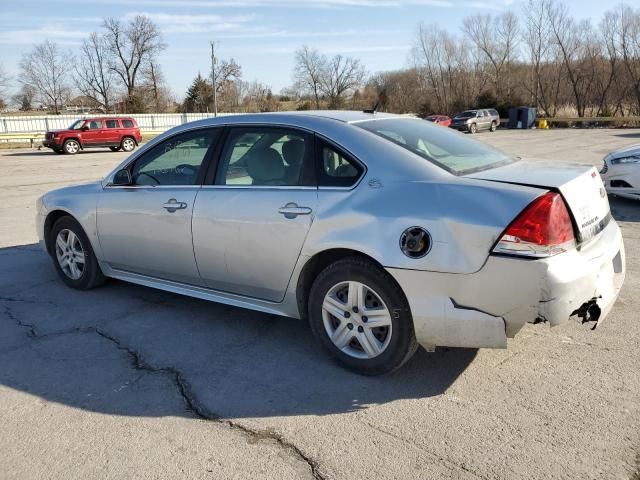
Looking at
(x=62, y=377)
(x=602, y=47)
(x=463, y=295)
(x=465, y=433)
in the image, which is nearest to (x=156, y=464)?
(x=62, y=377)

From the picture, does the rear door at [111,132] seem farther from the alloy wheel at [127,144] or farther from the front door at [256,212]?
the front door at [256,212]

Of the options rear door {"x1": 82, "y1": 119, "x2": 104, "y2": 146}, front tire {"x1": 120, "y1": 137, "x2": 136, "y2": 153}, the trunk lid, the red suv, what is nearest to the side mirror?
the trunk lid

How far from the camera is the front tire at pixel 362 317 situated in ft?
10.8

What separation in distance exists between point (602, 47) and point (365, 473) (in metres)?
60.8

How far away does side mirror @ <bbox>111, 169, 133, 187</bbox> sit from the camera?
471cm

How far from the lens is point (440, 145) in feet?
12.6

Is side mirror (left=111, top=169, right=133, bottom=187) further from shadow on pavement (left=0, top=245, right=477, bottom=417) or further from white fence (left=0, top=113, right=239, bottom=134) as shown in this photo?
Result: white fence (left=0, top=113, right=239, bottom=134)

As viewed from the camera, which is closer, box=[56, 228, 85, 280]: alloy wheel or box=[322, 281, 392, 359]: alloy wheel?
box=[322, 281, 392, 359]: alloy wheel

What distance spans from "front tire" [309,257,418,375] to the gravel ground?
0.15m

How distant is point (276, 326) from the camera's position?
441 centimetres

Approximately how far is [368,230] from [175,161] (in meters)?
2.02

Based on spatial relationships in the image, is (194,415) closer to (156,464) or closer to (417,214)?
(156,464)

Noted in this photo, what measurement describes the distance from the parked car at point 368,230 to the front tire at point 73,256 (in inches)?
20.8

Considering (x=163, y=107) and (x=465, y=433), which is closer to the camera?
(x=465, y=433)
